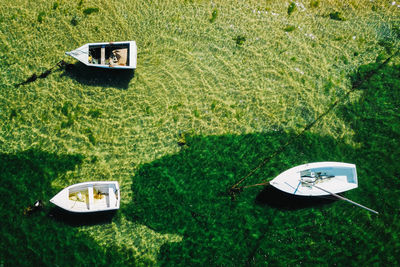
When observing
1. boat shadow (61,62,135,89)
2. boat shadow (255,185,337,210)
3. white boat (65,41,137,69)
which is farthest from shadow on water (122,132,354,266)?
white boat (65,41,137,69)

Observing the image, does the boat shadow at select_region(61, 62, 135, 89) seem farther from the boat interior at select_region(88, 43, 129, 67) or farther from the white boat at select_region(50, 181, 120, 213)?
the white boat at select_region(50, 181, 120, 213)

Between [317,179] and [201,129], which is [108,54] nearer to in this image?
[201,129]

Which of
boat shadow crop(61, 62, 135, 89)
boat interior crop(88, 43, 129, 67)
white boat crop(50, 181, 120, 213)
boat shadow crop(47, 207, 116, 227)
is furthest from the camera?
boat shadow crop(61, 62, 135, 89)

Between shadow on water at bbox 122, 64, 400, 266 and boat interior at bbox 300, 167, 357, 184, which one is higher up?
boat interior at bbox 300, 167, 357, 184

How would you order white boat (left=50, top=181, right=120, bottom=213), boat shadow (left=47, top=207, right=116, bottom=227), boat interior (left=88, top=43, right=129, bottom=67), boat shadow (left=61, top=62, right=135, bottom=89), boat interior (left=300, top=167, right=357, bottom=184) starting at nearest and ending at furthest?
white boat (left=50, top=181, right=120, bottom=213), boat interior (left=300, top=167, right=357, bottom=184), boat shadow (left=47, top=207, right=116, bottom=227), boat interior (left=88, top=43, right=129, bottom=67), boat shadow (left=61, top=62, right=135, bottom=89)

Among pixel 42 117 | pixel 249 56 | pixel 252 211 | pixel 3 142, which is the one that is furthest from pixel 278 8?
pixel 3 142

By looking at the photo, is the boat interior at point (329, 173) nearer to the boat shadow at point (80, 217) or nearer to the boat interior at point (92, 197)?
the boat interior at point (92, 197)

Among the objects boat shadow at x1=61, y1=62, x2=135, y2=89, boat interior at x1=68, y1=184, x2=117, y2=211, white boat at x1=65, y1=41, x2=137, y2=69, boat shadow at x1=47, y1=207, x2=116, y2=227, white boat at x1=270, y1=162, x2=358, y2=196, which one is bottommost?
boat shadow at x1=47, y1=207, x2=116, y2=227
